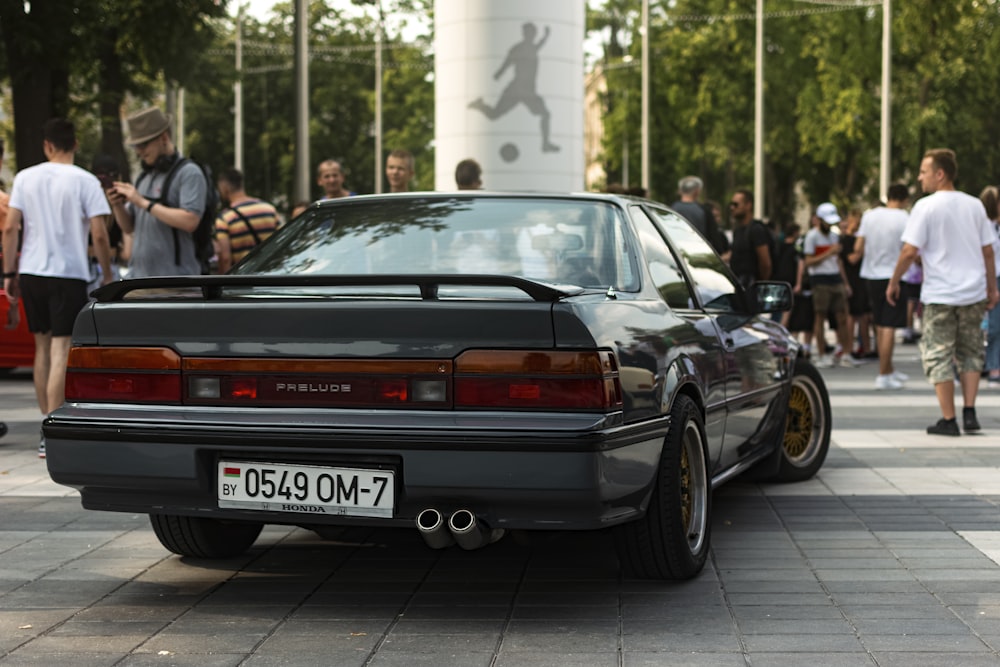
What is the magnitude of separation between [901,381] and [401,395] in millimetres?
10549

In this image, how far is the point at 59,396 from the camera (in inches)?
362

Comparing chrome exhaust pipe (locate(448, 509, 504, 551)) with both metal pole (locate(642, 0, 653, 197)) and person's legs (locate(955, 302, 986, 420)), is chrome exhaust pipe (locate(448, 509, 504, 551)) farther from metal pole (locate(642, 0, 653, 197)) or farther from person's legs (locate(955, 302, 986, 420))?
metal pole (locate(642, 0, 653, 197))

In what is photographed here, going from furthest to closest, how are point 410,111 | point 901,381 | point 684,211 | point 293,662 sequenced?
point 410,111 → point 901,381 → point 684,211 → point 293,662

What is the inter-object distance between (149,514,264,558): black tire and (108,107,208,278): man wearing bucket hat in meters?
3.15

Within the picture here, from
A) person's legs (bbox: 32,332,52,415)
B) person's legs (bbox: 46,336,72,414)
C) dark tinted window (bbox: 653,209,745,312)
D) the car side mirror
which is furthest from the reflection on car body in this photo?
person's legs (bbox: 32,332,52,415)

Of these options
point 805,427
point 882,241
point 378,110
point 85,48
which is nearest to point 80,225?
point 805,427

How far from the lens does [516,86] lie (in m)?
20.0

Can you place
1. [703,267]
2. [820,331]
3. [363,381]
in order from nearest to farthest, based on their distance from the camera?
[363,381] < [703,267] < [820,331]

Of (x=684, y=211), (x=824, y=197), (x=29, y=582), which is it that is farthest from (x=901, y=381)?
(x=824, y=197)

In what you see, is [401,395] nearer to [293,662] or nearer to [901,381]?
[293,662]

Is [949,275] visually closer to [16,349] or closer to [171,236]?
[171,236]

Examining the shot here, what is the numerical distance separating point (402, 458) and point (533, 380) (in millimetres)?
460

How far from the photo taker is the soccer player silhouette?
65.1ft

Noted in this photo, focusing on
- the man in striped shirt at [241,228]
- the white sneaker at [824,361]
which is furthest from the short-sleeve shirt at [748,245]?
the man in striped shirt at [241,228]
